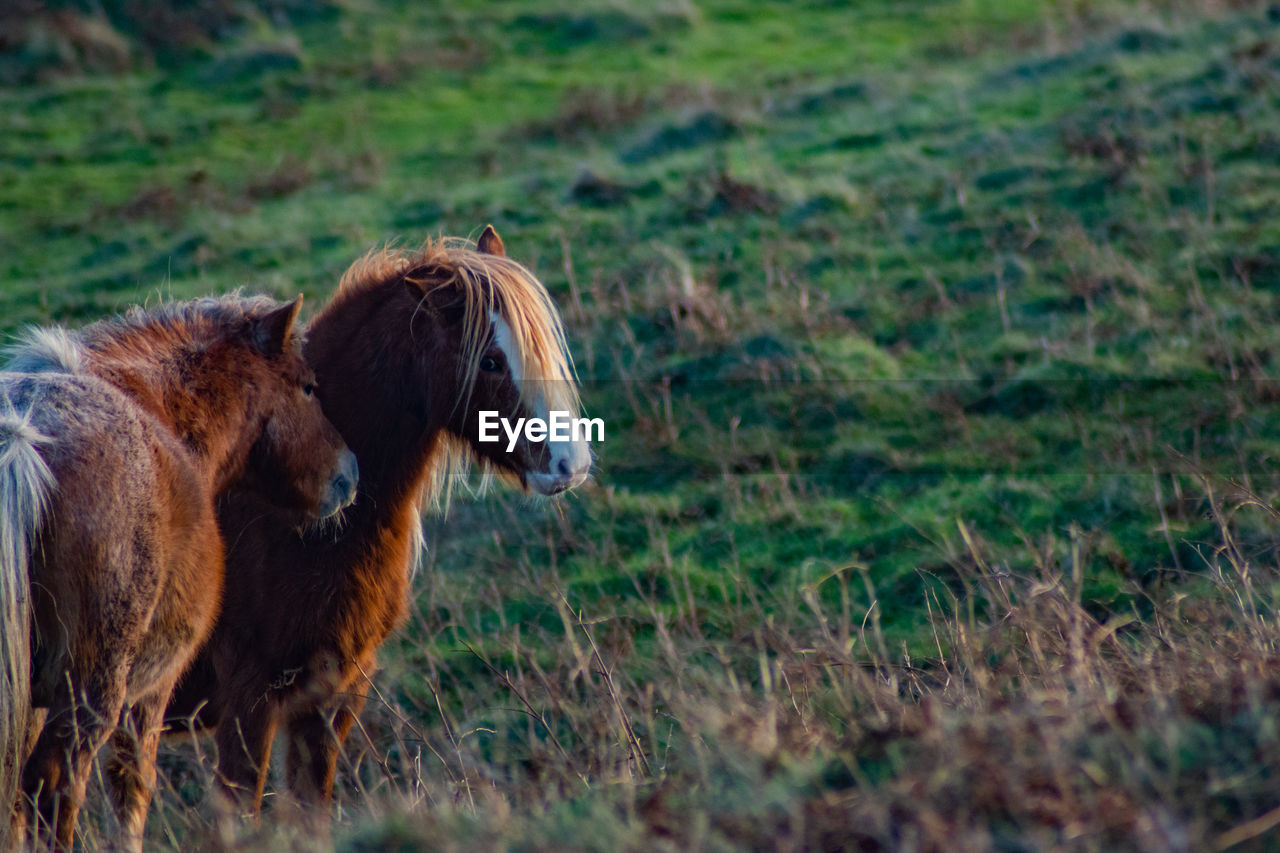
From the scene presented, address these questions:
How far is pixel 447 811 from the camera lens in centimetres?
290

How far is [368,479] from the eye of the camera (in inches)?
193

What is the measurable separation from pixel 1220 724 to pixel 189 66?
2042 centimetres

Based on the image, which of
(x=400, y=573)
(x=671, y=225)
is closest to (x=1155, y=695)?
(x=400, y=573)

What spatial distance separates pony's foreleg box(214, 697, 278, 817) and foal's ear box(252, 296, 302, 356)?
57.3 inches

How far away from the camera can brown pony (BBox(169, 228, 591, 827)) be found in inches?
180

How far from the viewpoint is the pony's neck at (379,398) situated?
4867 mm

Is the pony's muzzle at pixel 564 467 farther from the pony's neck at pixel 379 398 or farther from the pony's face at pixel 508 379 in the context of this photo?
the pony's neck at pixel 379 398

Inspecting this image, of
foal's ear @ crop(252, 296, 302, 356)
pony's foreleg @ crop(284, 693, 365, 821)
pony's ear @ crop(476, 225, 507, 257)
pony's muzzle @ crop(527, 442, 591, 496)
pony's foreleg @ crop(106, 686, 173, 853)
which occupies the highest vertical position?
pony's ear @ crop(476, 225, 507, 257)

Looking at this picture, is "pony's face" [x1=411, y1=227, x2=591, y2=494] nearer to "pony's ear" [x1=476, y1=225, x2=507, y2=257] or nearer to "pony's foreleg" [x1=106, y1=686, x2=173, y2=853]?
"pony's ear" [x1=476, y1=225, x2=507, y2=257]

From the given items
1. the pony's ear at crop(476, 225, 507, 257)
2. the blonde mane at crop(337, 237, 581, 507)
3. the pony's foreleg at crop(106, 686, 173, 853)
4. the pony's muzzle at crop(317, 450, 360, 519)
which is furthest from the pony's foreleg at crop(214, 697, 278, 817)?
the pony's ear at crop(476, 225, 507, 257)

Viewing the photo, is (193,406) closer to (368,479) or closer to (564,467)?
(368,479)

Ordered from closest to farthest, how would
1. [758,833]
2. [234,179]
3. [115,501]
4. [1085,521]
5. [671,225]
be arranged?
[758,833], [115,501], [1085,521], [671,225], [234,179]

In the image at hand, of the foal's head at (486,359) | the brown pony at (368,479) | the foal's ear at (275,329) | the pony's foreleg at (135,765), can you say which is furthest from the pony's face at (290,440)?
the pony's foreleg at (135,765)

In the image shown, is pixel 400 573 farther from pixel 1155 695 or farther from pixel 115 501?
pixel 1155 695
